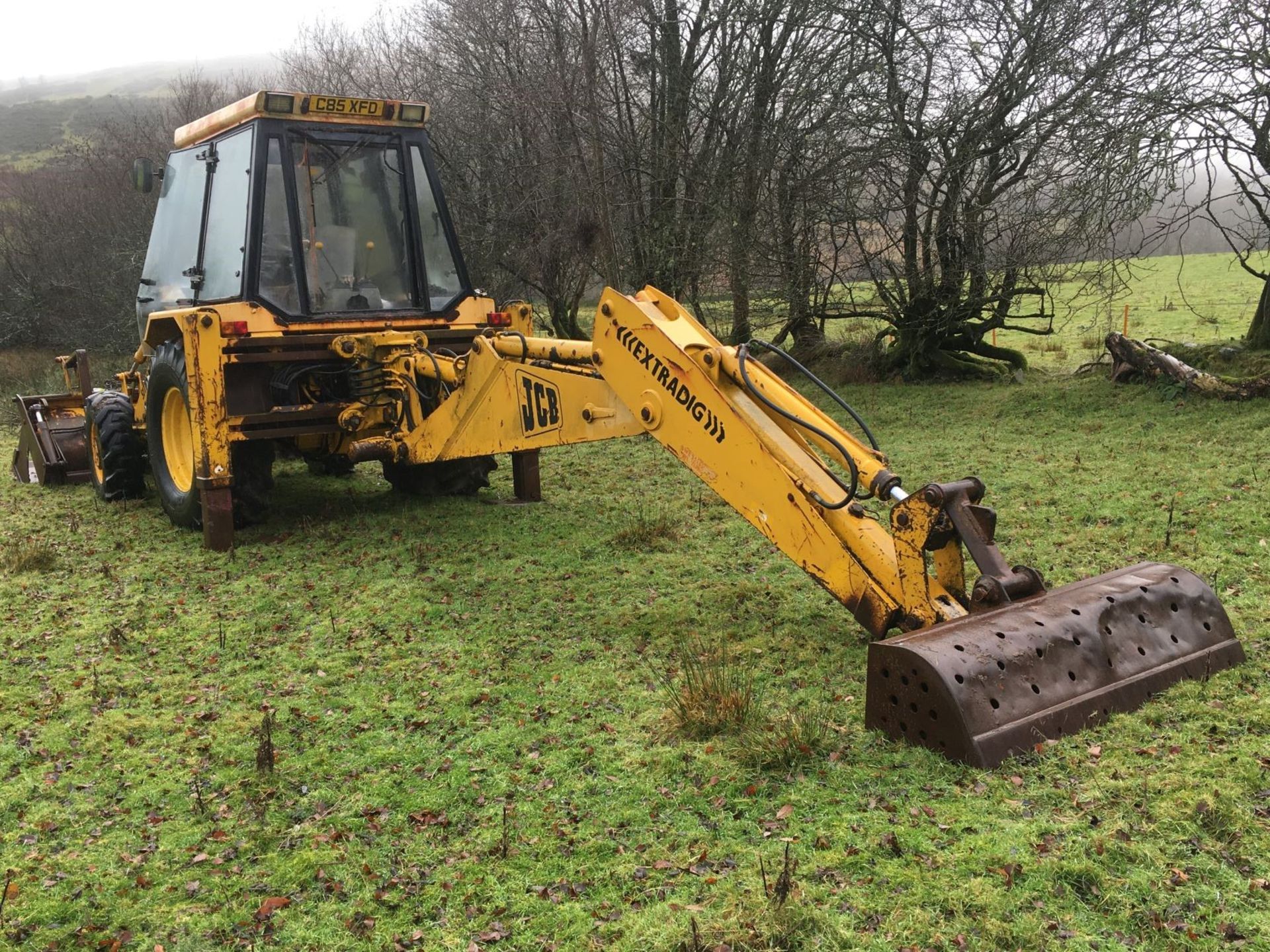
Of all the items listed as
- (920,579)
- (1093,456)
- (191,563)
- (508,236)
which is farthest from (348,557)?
(508,236)

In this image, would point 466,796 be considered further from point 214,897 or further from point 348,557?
point 348,557

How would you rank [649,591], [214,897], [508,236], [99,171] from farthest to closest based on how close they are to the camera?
[99,171], [508,236], [649,591], [214,897]

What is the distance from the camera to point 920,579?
13.7ft

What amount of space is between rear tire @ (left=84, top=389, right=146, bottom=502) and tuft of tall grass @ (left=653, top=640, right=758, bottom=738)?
6554mm

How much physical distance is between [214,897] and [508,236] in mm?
14718

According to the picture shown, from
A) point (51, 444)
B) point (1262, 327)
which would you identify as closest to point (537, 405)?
point (51, 444)

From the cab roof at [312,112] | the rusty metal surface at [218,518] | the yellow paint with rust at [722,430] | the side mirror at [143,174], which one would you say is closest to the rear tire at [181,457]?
the rusty metal surface at [218,518]

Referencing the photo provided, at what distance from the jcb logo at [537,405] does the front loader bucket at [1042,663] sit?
8.84ft

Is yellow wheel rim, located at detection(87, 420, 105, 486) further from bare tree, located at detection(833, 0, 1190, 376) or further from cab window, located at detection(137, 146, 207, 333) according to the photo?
bare tree, located at detection(833, 0, 1190, 376)

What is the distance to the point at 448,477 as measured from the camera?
8.80m

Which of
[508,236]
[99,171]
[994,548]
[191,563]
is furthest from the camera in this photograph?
[99,171]

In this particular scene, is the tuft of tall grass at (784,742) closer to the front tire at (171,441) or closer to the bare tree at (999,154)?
the front tire at (171,441)

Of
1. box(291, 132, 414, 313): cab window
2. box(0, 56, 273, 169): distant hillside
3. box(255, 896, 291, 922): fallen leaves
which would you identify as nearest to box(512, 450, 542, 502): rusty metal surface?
box(291, 132, 414, 313): cab window

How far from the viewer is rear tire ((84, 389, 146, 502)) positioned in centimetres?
916
